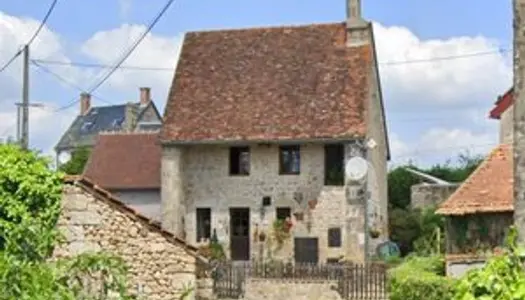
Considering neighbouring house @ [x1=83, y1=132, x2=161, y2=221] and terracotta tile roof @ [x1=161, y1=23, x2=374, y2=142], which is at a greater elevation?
terracotta tile roof @ [x1=161, y1=23, x2=374, y2=142]

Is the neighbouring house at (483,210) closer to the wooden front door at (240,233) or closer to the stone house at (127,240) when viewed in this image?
the stone house at (127,240)

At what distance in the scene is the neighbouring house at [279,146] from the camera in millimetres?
35812

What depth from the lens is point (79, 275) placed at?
480 inches

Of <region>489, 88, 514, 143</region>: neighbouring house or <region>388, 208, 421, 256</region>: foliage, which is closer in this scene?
<region>489, 88, 514, 143</region>: neighbouring house

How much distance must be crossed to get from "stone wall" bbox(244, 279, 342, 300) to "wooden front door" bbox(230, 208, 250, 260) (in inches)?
381

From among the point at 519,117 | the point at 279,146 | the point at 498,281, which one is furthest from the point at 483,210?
the point at 279,146

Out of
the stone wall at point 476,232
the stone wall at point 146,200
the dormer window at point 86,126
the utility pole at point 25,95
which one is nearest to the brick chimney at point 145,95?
the dormer window at point 86,126

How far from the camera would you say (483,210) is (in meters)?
21.0

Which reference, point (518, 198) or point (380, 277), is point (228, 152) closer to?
point (380, 277)

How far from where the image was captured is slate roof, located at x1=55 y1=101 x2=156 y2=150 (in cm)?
6981

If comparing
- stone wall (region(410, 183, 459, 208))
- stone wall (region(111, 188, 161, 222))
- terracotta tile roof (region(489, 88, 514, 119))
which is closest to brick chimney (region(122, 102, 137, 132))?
stone wall (region(111, 188, 161, 222))

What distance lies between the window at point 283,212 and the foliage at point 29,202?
21.8m

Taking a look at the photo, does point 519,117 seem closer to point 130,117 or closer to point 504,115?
point 504,115

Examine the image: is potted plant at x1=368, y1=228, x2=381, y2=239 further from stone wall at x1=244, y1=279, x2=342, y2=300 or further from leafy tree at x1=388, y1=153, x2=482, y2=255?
stone wall at x1=244, y1=279, x2=342, y2=300
